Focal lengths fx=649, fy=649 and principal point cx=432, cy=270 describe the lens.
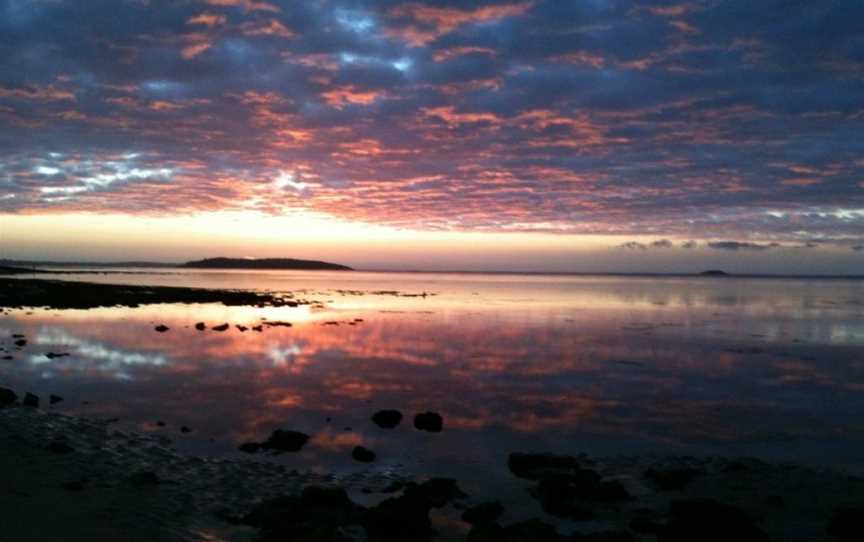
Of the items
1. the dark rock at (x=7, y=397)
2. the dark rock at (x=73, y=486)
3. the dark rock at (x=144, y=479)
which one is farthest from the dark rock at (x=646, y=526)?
the dark rock at (x=7, y=397)

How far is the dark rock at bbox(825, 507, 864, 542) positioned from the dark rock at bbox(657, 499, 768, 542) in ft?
5.54

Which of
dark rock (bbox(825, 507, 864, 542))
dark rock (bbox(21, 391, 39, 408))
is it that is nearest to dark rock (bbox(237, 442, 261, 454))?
dark rock (bbox(21, 391, 39, 408))

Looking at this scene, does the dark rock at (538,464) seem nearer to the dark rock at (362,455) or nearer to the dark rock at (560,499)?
the dark rock at (560,499)

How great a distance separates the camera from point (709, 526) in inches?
421

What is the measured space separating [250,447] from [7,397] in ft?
29.5

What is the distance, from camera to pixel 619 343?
39.8 metres

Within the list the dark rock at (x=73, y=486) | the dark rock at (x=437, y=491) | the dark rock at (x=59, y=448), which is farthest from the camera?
the dark rock at (x=59, y=448)

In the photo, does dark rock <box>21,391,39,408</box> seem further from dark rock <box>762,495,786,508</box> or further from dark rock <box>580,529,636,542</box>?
dark rock <box>762,495,786,508</box>

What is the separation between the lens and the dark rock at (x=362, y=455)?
49.9 ft

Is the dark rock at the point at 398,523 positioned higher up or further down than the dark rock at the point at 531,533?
further down

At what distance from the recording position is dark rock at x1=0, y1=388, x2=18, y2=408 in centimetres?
1895

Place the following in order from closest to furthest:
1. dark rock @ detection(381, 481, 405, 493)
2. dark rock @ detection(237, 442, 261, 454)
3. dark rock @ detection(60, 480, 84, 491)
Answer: dark rock @ detection(60, 480, 84, 491) < dark rock @ detection(381, 481, 405, 493) < dark rock @ detection(237, 442, 261, 454)

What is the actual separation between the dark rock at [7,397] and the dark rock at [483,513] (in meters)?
14.7

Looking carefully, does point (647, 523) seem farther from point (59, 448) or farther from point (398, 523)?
point (59, 448)
